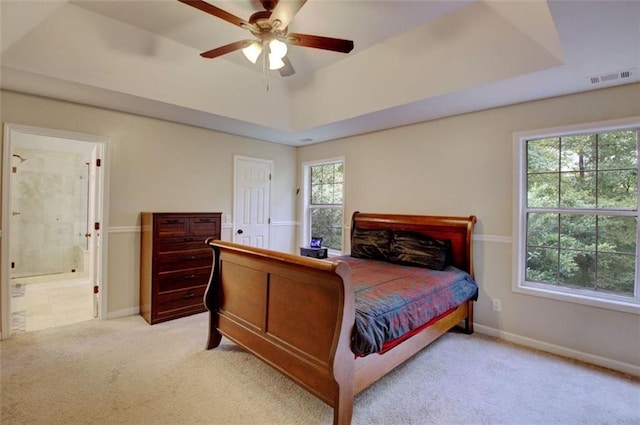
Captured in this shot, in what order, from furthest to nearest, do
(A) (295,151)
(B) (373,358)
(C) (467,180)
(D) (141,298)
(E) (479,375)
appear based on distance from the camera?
1. (A) (295,151)
2. (D) (141,298)
3. (C) (467,180)
4. (E) (479,375)
5. (B) (373,358)

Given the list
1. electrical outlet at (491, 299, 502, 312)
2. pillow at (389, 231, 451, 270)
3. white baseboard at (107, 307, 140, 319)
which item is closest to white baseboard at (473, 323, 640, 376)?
electrical outlet at (491, 299, 502, 312)

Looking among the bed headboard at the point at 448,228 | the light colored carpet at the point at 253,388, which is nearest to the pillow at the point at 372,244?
the bed headboard at the point at 448,228

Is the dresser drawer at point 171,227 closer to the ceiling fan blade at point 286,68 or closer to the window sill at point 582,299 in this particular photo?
the ceiling fan blade at point 286,68

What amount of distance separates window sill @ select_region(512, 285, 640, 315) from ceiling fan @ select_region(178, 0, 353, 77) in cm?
285

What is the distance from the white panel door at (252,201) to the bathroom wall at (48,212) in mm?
3405

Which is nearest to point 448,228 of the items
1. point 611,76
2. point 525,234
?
point 525,234

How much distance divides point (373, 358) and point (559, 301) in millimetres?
2096

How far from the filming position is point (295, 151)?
5500 mm

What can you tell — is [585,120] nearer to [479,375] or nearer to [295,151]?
[479,375]

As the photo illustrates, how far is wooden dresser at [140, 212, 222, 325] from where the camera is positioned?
342 centimetres

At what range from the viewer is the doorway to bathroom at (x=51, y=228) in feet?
13.9

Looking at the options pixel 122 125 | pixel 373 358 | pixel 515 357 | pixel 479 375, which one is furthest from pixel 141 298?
pixel 515 357

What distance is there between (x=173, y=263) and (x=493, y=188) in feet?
12.1

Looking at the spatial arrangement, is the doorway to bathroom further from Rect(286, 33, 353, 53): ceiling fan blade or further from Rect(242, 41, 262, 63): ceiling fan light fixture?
Rect(286, 33, 353, 53): ceiling fan blade
